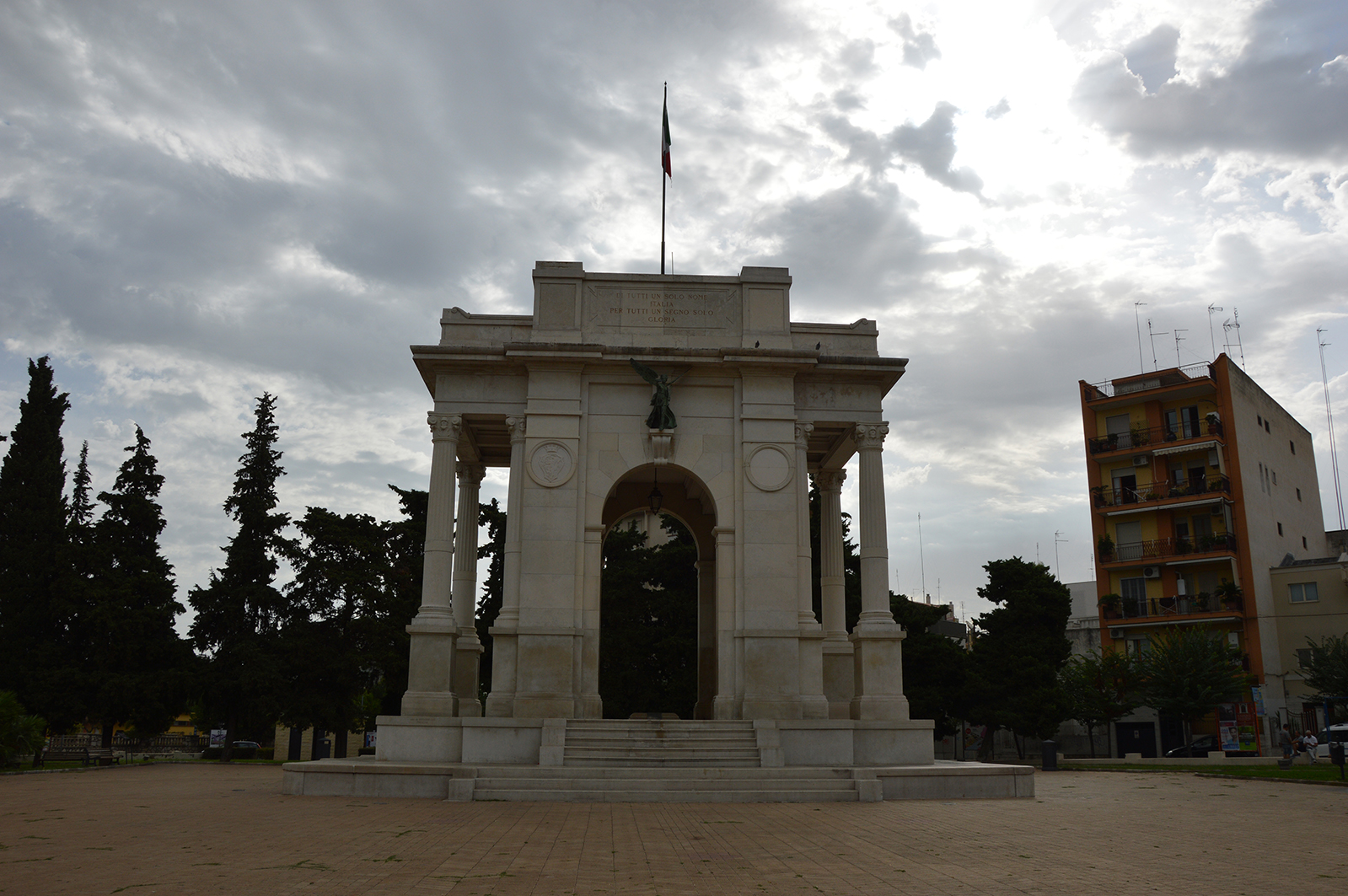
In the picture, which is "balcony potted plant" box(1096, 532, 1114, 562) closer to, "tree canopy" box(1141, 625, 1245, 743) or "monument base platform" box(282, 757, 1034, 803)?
"tree canopy" box(1141, 625, 1245, 743)

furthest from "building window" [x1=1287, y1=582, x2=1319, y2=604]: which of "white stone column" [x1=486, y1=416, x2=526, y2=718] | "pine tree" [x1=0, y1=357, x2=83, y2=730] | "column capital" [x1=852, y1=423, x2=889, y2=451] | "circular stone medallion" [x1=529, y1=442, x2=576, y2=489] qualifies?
"pine tree" [x1=0, y1=357, x2=83, y2=730]

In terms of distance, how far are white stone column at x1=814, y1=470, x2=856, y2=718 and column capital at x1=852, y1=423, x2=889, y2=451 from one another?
4.63m

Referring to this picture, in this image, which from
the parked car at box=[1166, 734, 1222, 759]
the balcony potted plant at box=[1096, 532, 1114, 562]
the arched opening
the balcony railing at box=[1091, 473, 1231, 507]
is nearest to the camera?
the parked car at box=[1166, 734, 1222, 759]

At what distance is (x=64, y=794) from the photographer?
24719 mm

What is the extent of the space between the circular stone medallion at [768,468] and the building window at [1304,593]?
4583 centimetres

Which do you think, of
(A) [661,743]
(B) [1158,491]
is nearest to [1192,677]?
(B) [1158,491]

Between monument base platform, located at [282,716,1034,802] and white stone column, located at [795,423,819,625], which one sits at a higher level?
white stone column, located at [795,423,819,625]

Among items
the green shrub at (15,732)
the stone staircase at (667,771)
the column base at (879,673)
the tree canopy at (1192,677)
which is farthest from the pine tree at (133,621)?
the tree canopy at (1192,677)

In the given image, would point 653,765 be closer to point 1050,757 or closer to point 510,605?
point 510,605

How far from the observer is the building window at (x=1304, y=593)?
58000mm

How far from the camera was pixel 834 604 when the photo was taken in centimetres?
3272

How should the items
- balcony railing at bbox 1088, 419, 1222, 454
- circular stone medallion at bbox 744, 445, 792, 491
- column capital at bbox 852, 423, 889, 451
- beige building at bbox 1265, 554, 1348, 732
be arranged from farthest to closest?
balcony railing at bbox 1088, 419, 1222, 454
beige building at bbox 1265, 554, 1348, 732
column capital at bbox 852, 423, 889, 451
circular stone medallion at bbox 744, 445, 792, 491

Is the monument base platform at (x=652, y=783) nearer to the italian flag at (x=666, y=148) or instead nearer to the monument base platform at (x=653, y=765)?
the monument base platform at (x=653, y=765)

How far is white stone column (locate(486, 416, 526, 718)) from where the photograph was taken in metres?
26.4
